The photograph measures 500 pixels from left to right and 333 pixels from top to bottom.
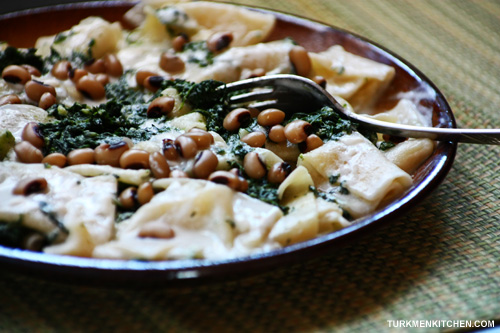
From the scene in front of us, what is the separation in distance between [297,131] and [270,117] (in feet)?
0.95

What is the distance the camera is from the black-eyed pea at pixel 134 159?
356cm

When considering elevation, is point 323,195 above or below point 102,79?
above

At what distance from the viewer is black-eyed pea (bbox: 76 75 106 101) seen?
4.63 meters

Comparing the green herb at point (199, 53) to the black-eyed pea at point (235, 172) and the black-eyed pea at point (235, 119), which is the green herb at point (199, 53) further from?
the black-eyed pea at point (235, 172)

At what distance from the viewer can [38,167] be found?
3496mm

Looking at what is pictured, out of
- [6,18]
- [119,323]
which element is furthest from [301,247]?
[6,18]

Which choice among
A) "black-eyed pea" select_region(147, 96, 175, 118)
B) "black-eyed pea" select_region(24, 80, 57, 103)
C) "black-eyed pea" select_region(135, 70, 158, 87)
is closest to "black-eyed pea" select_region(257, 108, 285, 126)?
"black-eyed pea" select_region(147, 96, 175, 118)

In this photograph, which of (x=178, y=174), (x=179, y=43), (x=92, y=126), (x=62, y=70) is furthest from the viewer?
(x=179, y=43)

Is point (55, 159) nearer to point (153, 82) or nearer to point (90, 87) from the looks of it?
point (90, 87)

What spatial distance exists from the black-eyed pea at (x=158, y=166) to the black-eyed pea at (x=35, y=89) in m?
1.50

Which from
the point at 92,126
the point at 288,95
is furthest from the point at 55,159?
the point at 288,95

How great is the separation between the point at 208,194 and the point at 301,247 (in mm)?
700

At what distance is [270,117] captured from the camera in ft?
13.6

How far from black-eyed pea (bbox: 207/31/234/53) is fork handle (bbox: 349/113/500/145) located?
62.8 inches
